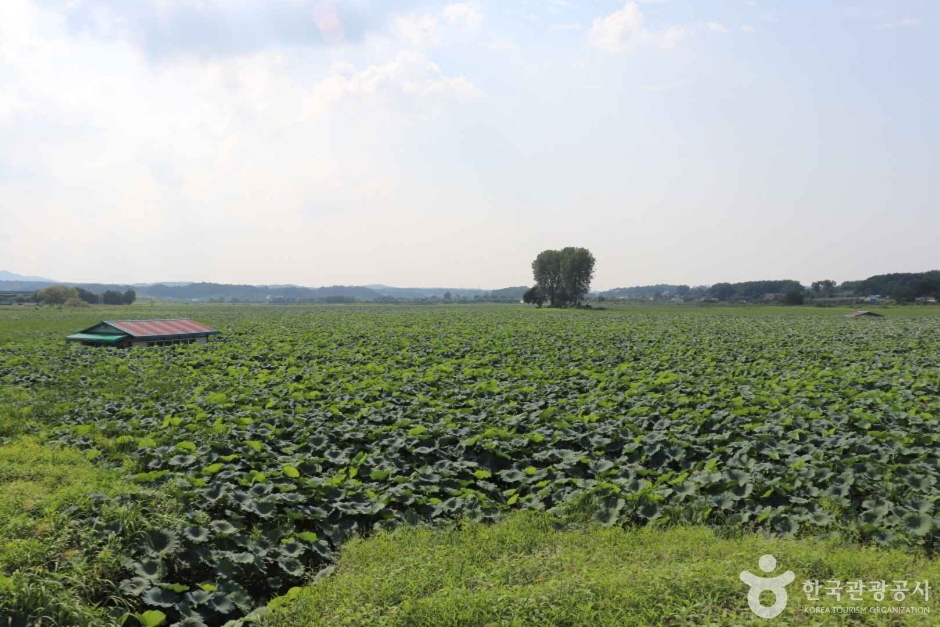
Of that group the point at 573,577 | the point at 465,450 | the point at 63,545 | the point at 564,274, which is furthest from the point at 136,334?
the point at 564,274

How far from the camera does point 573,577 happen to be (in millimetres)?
4594

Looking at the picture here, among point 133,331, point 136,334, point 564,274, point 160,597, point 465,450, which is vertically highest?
point 564,274

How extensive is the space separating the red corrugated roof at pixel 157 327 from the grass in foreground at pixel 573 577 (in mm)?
20046

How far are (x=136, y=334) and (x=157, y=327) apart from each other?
1367mm

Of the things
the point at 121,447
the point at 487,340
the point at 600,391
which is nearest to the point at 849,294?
the point at 487,340

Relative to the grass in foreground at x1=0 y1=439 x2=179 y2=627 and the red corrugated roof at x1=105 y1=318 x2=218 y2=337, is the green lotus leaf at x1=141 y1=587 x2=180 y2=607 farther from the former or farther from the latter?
the red corrugated roof at x1=105 y1=318 x2=218 y2=337

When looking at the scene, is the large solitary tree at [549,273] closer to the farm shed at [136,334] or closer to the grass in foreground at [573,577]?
the farm shed at [136,334]

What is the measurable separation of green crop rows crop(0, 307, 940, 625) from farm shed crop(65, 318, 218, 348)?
5.41 metres

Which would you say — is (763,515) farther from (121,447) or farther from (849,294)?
(849,294)

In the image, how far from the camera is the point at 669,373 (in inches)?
534

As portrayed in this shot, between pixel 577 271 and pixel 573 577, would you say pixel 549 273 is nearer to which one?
pixel 577 271

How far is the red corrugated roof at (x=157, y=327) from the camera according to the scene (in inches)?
840

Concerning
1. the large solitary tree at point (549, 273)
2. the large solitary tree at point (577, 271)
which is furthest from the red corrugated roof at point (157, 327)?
the large solitary tree at point (549, 273)

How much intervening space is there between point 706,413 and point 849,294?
147 meters
